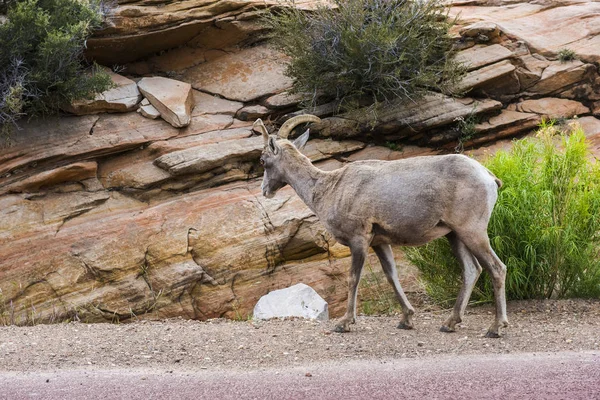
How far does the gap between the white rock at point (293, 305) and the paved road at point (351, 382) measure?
10.9ft

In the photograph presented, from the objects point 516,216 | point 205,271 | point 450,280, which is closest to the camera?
point 516,216

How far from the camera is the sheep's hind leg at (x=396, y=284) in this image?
8.16 meters

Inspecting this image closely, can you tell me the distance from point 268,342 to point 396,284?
1.64 meters

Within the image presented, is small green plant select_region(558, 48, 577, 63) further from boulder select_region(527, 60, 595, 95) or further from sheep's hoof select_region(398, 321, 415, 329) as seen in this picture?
sheep's hoof select_region(398, 321, 415, 329)

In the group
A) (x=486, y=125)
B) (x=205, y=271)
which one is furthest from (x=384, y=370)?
(x=486, y=125)

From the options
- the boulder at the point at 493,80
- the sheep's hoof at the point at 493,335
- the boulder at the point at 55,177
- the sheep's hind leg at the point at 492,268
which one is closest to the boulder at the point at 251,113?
the boulder at the point at 55,177

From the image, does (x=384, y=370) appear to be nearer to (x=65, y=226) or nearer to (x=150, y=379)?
(x=150, y=379)

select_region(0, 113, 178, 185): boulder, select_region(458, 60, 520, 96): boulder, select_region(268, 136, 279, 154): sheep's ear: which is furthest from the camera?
select_region(458, 60, 520, 96): boulder

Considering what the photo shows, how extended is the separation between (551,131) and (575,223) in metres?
1.34

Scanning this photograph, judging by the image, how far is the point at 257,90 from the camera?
13758mm

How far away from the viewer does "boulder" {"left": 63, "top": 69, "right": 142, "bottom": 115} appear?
41.5 feet

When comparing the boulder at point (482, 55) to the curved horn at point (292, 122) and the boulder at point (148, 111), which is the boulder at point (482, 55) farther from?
the curved horn at point (292, 122)

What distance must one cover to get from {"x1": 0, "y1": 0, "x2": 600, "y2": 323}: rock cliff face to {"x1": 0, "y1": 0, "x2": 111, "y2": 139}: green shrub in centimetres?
51

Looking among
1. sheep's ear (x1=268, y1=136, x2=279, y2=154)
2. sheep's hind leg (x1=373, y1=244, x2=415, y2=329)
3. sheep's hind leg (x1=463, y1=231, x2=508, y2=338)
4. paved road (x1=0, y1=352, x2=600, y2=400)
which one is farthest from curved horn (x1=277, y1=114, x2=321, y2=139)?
paved road (x1=0, y1=352, x2=600, y2=400)
